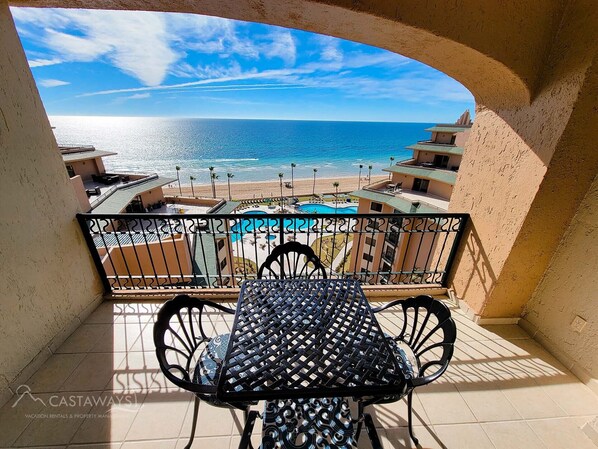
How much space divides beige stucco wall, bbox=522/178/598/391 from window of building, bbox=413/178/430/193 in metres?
14.5

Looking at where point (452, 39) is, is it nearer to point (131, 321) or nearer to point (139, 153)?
point (131, 321)

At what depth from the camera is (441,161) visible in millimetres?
17344

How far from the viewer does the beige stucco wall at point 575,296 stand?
186 cm

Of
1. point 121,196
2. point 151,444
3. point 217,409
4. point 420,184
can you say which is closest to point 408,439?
point 217,409

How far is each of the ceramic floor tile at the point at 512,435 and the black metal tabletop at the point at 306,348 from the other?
118 centimetres

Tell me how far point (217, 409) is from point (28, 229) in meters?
2.12

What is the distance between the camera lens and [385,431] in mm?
1551

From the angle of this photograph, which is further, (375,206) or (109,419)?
(375,206)

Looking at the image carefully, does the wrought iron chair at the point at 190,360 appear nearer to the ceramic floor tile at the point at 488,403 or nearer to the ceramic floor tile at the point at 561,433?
the ceramic floor tile at the point at 488,403

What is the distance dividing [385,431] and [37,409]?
2.49 metres

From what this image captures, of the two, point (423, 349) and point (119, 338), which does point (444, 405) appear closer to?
point (423, 349)

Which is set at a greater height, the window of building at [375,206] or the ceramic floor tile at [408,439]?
the ceramic floor tile at [408,439]

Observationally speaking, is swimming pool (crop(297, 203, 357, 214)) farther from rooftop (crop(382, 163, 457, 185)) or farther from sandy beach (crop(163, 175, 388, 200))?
rooftop (crop(382, 163, 457, 185))

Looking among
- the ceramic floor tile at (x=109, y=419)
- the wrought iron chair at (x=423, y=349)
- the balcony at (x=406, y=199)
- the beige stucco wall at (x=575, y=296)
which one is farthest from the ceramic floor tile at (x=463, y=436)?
the balcony at (x=406, y=199)
